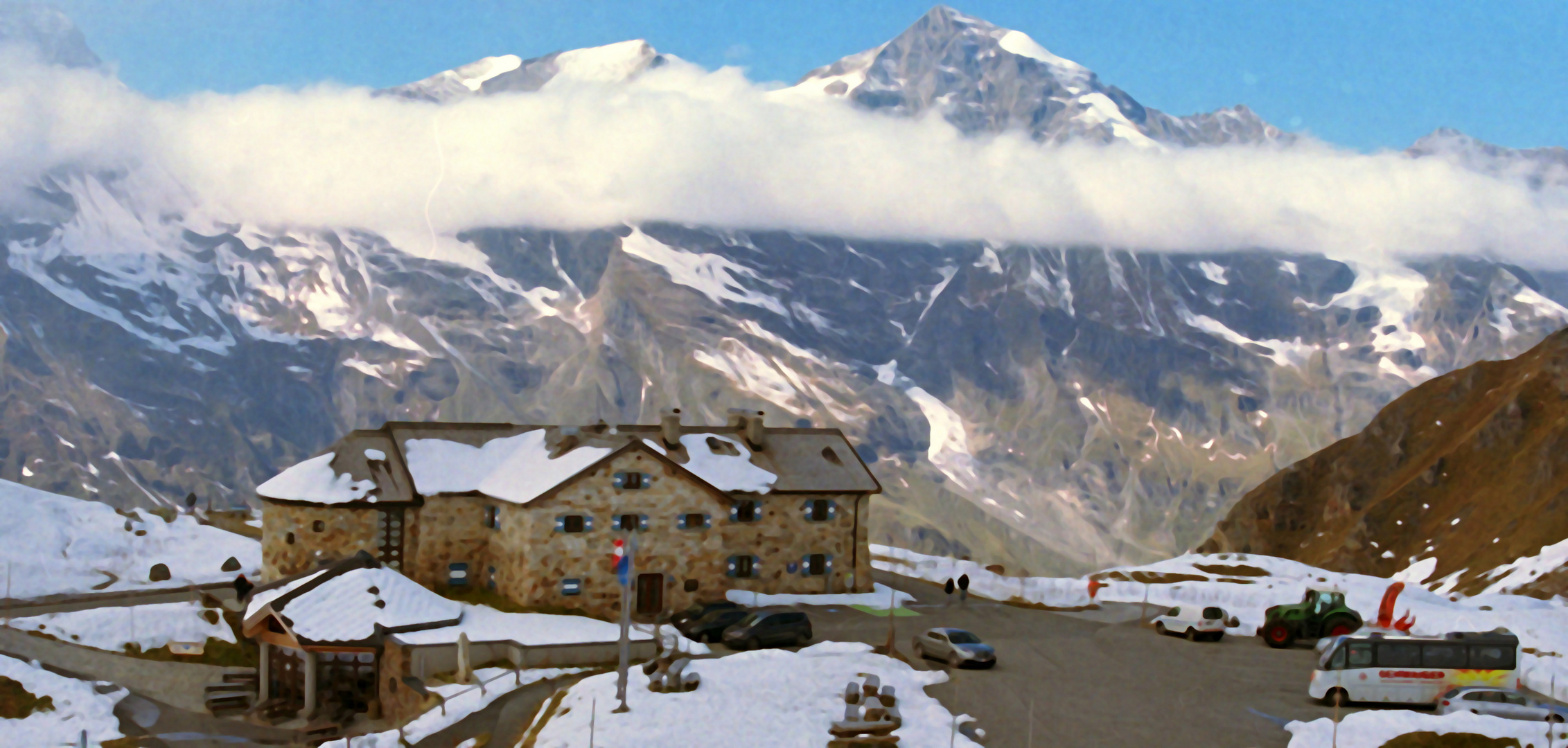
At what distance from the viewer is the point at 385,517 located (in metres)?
65.5

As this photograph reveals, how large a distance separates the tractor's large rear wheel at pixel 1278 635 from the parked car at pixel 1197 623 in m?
2.14

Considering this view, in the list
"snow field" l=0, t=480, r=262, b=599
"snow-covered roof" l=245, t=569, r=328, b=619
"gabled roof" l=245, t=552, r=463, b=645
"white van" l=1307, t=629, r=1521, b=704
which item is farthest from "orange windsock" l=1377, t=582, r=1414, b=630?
"snow field" l=0, t=480, r=262, b=599

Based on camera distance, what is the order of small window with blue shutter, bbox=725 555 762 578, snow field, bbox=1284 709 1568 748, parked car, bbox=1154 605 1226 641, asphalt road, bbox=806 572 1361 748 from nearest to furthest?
snow field, bbox=1284 709 1568 748, asphalt road, bbox=806 572 1361 748, parked car, bbox=1154 605 1226 641, small window with blue shutter, bbox=725 555 762 578

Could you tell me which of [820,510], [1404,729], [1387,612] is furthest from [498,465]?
[1404,729]

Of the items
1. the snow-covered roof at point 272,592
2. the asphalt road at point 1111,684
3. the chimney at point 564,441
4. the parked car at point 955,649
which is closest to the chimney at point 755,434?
the chimney at point 564,441

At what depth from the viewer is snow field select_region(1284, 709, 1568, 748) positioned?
35.2 m

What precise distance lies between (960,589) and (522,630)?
23649 mm

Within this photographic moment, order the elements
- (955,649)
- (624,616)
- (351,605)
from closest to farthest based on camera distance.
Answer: (624,616) < (955,649) < (351,605)

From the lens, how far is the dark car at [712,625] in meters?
56.5

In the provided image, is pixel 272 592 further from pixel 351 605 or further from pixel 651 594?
pixel 651 594

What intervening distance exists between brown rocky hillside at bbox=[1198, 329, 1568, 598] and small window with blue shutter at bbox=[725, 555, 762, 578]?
1904 inches

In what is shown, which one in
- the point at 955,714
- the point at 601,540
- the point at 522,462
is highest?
the point at 522,462

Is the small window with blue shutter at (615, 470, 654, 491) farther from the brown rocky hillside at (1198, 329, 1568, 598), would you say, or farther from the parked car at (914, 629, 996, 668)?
the brown rocky hillside at (1198, 329, 1568, 598)

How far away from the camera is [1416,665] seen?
137 feet
